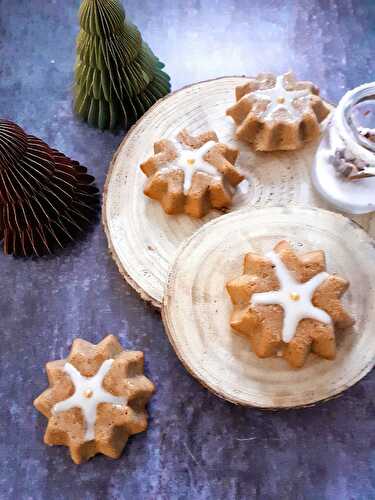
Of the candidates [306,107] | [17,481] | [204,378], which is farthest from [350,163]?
[17,481]

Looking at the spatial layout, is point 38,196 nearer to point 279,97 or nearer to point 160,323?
point 160,323

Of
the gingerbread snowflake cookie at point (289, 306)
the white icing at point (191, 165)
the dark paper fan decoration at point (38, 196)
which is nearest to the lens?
the gingerbread snowflake cookie at point (289, 306)

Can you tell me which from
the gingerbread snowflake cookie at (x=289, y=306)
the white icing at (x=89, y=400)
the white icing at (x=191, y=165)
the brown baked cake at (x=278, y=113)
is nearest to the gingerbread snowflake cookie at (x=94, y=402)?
the white icing at (x=89, y=400)

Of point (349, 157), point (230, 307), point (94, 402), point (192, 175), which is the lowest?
point (94, 402)

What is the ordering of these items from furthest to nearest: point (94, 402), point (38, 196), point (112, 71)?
point (112, 71)
point (38, 196)
point (94, 402)

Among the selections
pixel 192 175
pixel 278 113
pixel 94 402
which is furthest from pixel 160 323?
pixel 278 113

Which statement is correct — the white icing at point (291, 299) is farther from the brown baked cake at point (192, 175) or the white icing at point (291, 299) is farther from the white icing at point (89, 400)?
the white icing at point (89, 400)

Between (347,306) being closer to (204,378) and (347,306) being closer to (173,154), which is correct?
(204,378)
